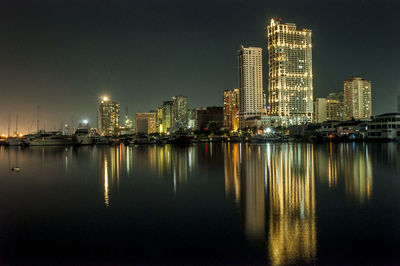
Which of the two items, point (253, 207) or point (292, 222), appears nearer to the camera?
point (292, 222)

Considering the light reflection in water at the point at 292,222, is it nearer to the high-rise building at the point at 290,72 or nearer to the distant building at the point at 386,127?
the distant building at the point at 386,127

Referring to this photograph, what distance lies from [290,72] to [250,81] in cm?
2947

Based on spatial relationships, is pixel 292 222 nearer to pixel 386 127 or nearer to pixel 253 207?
pixel 253 207

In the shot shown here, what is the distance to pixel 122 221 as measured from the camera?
1223 cm

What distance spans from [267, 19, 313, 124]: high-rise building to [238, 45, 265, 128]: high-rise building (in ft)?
62.4

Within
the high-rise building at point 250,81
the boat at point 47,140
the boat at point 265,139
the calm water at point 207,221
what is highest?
the high-rise building at point 250,81

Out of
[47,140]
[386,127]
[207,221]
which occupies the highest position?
[386,127]

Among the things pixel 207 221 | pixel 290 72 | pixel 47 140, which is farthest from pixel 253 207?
pixel 290 72

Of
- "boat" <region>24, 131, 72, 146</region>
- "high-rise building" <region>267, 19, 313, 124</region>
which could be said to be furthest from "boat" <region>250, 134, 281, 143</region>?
"boat" <region>24, 131, 72, 146</region>

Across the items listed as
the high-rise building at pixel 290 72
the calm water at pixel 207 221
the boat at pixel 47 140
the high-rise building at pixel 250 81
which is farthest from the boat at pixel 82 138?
the high-rise building at pixel 250 81

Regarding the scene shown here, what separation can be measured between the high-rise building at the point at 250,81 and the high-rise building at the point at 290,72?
19.0 meters

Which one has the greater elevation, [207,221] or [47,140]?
[47,140]

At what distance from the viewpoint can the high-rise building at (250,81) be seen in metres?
196

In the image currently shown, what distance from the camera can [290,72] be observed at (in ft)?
567
